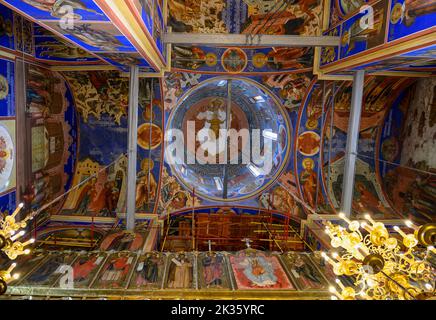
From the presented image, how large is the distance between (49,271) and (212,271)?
3.93m

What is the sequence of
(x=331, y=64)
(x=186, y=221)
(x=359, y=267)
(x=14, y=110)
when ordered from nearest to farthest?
(x=359, y=267) < (x=14, y=110) < (x=331, y=64) < (x=186, y=221)

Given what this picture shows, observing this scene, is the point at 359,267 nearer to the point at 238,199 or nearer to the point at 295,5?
the point at 295,5

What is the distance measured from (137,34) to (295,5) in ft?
20.6

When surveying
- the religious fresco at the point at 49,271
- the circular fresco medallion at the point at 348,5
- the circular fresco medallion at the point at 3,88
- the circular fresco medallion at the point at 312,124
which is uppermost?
the circular fresco medallion at the point at 348,5

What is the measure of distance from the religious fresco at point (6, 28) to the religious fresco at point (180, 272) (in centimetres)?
677

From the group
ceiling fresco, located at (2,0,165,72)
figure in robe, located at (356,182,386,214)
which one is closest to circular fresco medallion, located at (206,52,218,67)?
ceiling fresco, located at (2,0,165,72)

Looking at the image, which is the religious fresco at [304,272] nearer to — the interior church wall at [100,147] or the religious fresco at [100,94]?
the interior church wall at [100,147]

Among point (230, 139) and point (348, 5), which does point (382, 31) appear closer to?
point (348, 5)

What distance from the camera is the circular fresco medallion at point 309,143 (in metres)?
12.8

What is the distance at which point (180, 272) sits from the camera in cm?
812

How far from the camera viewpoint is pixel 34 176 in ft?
33.4

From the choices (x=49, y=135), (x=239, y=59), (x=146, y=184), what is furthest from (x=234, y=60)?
(x=49, y=135)

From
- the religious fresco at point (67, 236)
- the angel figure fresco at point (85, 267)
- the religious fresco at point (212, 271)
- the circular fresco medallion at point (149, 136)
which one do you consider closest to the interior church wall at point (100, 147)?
the religious fresco at point (67, 236)
